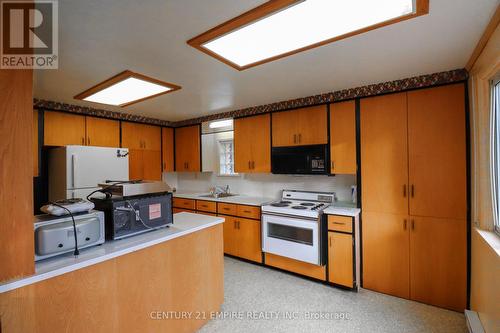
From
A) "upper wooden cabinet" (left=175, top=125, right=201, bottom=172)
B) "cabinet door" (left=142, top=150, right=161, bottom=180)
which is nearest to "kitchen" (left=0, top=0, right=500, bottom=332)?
"cabinet door" (left=142, top=150, right=161, bottom=180)

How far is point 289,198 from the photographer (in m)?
3.45

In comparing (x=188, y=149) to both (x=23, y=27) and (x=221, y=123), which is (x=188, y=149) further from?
(x=23, y=27)

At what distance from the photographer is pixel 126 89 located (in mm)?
2500

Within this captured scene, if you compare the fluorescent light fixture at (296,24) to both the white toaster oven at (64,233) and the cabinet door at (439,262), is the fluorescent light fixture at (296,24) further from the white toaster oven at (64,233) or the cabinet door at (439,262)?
the cabinet door at (439,262)

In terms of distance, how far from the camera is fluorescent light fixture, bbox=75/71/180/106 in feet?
7.23

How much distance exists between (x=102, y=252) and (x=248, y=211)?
6.96 feet

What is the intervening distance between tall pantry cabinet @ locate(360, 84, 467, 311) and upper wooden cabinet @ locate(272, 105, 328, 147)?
1.57ft

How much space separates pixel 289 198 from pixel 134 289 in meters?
2.40

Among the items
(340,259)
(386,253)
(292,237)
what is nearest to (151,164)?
(292,237)

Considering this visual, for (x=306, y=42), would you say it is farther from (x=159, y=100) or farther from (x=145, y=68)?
(x=159, y=100)

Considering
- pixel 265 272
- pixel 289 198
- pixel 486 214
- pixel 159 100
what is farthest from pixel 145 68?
pixel 486 214

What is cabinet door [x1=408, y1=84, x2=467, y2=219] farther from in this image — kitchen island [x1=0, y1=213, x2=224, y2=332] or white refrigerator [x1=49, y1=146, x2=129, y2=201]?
white refrigerator [x1=49, y1=146, x2=129, y2=201]

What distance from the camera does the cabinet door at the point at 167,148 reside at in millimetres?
4457

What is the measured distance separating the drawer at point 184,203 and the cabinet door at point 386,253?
8.63ft
